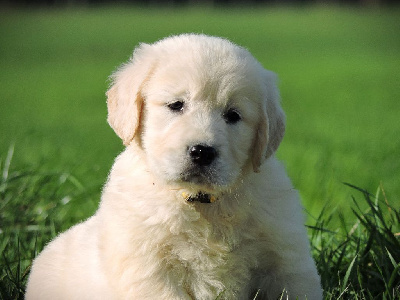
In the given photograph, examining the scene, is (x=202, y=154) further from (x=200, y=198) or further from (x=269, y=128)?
Answer: (x=269, y=128)

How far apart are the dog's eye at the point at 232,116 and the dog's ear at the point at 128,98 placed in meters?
0.54

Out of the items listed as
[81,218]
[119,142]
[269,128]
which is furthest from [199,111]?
[119,142]

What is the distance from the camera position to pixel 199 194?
4.02 meters

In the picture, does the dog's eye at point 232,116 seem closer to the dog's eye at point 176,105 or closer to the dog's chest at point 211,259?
the dog's eye at point 176,105

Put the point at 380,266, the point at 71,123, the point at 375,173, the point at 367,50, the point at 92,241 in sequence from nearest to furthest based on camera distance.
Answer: the point at 92,241 < the point at 380,266 < the point at 375,173 < the point at 71,123 < the point at 367,50

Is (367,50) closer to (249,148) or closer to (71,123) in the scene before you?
(71,123)

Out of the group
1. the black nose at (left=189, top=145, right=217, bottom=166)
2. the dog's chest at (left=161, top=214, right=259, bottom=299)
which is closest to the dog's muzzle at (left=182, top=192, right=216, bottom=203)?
the dog's chest at (left=161, top=214, right=259, bottom=299)

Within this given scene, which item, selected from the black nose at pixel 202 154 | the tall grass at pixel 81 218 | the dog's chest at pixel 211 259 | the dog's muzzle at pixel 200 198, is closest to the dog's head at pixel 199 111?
the black nose at pixel 202 154

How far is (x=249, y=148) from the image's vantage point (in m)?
4.11

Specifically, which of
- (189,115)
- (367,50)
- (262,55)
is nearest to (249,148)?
(189,115)

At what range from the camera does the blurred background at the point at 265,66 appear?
890 centimetres

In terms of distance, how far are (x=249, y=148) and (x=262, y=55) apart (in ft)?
78.1

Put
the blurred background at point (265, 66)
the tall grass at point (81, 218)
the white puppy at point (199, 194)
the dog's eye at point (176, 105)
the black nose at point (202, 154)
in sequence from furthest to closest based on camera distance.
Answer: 1. the blurred background at point (265, 66)
2. the tall grass at point (81, 218)
3. the dog's eye at point (176, 105)
4. the white puppy at point (199, 194)
5. the black nose at point (202, 154)

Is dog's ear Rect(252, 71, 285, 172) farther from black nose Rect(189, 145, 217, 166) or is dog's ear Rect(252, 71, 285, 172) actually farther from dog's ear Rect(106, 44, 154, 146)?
dog's ear Rect(106, 44, 154, 146)
